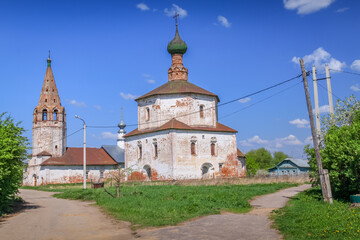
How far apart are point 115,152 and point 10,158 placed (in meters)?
40.5

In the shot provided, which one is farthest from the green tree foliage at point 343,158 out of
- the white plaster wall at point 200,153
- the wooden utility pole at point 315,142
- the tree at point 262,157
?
the tree at point 262,157

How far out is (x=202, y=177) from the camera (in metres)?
40.0

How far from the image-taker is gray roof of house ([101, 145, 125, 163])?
174 feet

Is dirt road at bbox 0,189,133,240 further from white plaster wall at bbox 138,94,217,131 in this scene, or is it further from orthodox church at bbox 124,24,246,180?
Answer: white plaster wall at bbox 138,94,217,131

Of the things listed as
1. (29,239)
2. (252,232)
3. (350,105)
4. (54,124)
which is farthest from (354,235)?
(54,124)

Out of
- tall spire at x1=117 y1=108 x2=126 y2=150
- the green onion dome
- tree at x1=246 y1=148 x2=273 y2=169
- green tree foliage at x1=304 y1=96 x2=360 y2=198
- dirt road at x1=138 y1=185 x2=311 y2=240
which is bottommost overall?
dirt road at x1=138 y1=185 x2=311 y2=240

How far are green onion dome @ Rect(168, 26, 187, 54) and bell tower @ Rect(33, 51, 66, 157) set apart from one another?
16.7 meters

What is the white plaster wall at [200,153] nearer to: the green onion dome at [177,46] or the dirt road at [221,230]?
the green onion dome at [177,46]

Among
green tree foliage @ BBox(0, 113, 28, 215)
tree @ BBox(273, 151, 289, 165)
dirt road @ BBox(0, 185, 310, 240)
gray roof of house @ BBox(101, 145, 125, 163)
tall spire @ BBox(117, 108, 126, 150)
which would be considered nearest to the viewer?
dirt road @ BBox(0, 185, 310, 240)

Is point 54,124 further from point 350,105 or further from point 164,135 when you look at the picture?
point 350,105

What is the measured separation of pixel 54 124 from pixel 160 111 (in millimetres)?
15777

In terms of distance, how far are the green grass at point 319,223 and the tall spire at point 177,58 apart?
112 ft

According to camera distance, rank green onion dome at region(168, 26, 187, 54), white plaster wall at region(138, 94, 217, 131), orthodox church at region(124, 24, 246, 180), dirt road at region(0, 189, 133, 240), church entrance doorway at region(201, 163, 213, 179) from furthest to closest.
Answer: green onion dome at region(168, 26, 187, 54) → white plaster wall at region(138, 94, 217, 131) → church entrance doorway at region(201, 163, 213, 179) → orthodox church at region(124, 24, 246, 180) → dirt road at region(0, 189, 133, 240)

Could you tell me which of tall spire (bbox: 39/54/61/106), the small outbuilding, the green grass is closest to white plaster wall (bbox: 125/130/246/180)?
tall spire (bbox: 39/54/61/106)
